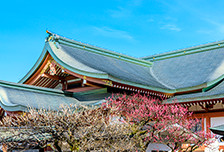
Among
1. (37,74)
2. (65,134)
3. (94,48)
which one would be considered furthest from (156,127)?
(94,48)

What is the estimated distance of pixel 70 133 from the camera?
8.66m

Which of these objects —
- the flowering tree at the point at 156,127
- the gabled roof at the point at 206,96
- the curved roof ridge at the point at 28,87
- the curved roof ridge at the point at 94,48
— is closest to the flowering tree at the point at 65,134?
the flowering tree at the point at 156,127

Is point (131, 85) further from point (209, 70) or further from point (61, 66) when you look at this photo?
point (209, 70)

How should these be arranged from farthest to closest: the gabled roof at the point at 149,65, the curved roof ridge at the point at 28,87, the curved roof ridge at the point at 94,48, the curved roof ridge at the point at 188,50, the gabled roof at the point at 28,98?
the curved roof ridge at the point at 188,50 < the curved roof ridge at the point at 94,48 < the gabled roof at the point at 149,65 < the curved roof ridge at the point at 28,87 < the gabled roof at the point at 28,98

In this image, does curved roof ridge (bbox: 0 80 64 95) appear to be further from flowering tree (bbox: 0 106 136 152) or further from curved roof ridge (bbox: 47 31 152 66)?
flowering tree (bbox: 0 106 136 152)

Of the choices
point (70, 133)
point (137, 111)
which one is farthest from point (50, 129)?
point (137, 111)

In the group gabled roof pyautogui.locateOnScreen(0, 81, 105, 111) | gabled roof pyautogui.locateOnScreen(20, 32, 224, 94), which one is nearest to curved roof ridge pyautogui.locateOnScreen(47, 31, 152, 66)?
gabled roof pyautogui.locateOnScreen(20, 32, 224, 94)

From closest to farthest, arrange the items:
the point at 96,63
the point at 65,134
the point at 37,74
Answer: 1. the point at 65,134
2. the point at 37,74
3. the point at 96,63

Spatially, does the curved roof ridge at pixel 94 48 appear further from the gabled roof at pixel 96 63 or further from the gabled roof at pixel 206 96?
the gabled roof at pixel 206 96

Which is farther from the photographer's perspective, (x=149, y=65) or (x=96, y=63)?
(x=149, y=65)

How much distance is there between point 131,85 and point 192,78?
513 centimetres

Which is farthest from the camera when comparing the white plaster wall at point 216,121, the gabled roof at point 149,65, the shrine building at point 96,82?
the white plaster wall at point 216,121

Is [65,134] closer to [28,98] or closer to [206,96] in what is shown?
[28,98]

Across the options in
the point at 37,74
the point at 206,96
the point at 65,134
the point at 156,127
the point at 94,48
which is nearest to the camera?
the point at 65,134
